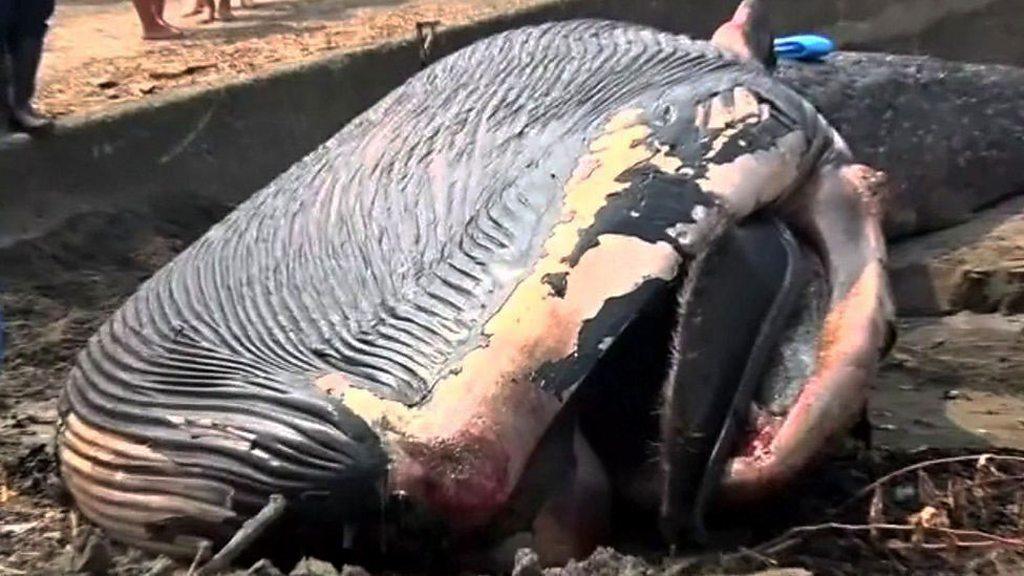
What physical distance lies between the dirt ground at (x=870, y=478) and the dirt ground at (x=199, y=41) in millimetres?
1940

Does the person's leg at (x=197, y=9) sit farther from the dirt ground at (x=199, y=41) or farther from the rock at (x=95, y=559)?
the rock at (x=95, y=559)

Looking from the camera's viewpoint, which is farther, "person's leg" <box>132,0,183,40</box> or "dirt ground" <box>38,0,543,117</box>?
"person's leg" <box>132,0,183,40</box>

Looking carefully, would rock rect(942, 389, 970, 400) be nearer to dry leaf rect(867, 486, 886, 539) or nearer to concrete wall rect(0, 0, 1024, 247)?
dry leaf rect(867, 486, 886, 539)

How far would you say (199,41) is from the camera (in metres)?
10.6

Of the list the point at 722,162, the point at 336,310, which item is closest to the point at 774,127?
the point at 722,162

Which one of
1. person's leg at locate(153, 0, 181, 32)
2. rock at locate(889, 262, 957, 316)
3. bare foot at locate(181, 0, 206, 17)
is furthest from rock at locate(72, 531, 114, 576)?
bare foot at locate(181, 0, 206, 17)

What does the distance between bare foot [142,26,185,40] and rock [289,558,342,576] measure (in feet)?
25.1

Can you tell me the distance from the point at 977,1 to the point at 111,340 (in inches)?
324

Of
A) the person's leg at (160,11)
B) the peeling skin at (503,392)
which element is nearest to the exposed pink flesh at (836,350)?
the peeling skin at (503,392)

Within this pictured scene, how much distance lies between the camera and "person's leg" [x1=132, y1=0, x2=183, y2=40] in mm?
10922

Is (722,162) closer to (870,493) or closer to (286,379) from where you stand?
(870,493)

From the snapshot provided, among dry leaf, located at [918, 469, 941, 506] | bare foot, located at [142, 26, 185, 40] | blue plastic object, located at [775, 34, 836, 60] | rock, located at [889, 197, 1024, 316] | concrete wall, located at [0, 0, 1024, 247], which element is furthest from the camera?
bare foot, located at [142, 26, 185, 40]

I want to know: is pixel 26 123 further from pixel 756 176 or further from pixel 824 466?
pixel 824 466

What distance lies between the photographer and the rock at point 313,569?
11.8 ft
